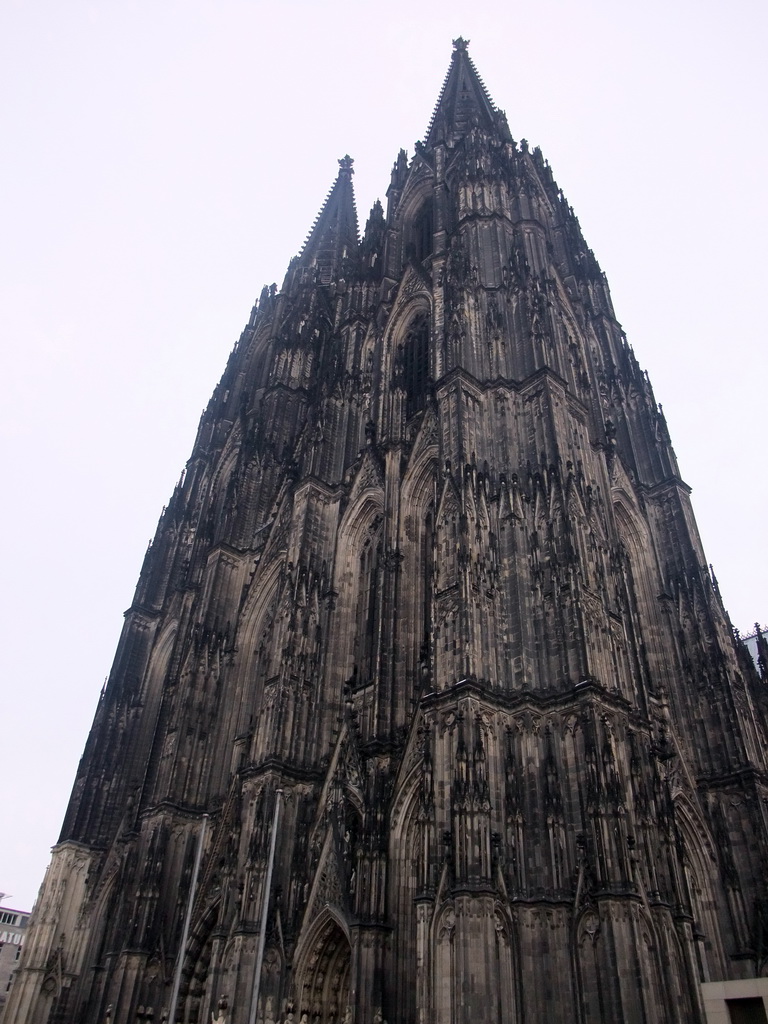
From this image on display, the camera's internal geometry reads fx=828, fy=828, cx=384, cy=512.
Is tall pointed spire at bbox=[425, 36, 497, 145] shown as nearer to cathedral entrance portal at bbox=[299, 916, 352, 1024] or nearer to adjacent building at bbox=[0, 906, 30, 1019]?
cathedral entrance portal at bbox=[299, 916, 352, 1024]

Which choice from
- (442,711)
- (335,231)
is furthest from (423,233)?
(442,711)

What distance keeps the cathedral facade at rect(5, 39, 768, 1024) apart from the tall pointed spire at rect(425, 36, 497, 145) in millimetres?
1702

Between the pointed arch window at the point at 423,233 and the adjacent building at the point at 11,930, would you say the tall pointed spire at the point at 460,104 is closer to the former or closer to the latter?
the pointed arch window at the point at 423,233

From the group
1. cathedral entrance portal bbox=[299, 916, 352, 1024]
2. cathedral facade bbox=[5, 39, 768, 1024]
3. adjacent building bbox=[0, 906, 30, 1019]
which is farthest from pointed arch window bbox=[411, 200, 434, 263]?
adjacent building bbox=[0, 906, 30, 1019]

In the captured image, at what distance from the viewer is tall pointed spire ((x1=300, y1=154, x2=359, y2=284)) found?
51938 mm

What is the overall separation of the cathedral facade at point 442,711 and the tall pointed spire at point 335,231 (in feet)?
43.7

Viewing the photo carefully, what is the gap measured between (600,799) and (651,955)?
298 centimetres

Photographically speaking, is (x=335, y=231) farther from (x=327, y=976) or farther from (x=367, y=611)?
(x=327, y=976)

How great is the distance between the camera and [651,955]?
1620cm

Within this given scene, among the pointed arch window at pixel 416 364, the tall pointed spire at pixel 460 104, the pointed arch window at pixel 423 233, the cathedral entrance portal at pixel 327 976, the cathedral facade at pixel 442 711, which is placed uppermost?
the tall pointed spire at pixel 460 104

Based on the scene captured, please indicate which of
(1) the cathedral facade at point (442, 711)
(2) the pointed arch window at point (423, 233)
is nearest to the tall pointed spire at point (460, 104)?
(1) the cathedral facade at point (442, 711)

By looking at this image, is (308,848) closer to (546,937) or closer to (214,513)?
(546,937)

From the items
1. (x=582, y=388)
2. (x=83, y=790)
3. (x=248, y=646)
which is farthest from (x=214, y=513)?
(x=582, y=388)

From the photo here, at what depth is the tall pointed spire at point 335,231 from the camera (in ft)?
170
